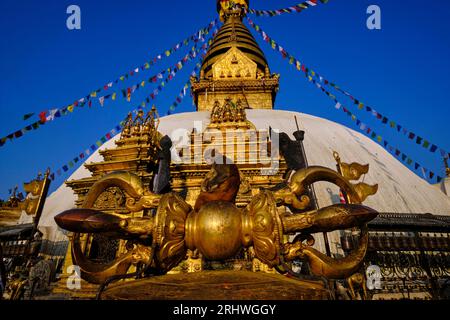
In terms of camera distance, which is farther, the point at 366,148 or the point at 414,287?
the point at 366,148

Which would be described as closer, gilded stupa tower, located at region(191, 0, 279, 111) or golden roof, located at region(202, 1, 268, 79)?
gilded stupa tower, located at region(191, 0, 279, 111)

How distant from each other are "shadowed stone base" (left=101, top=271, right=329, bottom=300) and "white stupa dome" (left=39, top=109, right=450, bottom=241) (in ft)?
21.5

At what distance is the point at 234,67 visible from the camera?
1672 centimetres

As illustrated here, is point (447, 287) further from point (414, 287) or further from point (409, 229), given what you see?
point (409, 229)

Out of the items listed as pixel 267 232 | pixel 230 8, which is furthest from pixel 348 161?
pixel 230 8

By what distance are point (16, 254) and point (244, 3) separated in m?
24.2

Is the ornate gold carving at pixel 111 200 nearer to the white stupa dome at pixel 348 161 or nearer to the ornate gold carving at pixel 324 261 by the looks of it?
the white stupa dome at pixel 348 161

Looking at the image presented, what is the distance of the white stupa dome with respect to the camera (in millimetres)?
8164

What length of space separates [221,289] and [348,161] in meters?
9.57

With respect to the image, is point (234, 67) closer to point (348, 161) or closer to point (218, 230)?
point (348, 161)

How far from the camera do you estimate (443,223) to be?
5977mm

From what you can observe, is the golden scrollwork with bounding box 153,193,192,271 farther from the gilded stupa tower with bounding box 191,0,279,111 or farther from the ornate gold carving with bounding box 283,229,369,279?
the gilded stupa tower with bounding box 191,0,279,111

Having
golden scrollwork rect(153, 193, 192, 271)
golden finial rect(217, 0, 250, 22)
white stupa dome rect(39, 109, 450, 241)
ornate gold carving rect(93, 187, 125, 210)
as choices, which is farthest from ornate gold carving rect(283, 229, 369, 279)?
golden finial rect(217, 0, 250, 22)

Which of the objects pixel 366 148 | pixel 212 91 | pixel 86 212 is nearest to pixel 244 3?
pixel 212 91
